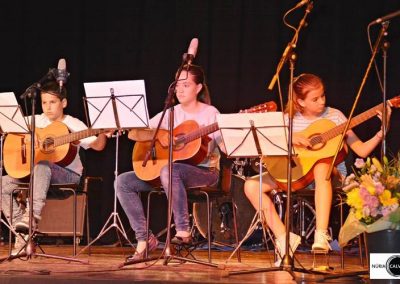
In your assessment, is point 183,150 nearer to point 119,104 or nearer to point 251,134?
point 119,104

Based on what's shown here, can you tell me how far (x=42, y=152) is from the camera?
567 centimetres

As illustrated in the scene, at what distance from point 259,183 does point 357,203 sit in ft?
4.82

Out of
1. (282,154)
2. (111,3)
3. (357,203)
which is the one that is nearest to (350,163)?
(282,154)

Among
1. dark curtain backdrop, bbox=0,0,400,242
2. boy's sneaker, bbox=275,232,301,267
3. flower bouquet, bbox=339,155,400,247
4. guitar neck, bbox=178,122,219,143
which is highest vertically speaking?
dark curtain backdrop, bbox=0,0,400,242

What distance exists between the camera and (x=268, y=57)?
701 cm

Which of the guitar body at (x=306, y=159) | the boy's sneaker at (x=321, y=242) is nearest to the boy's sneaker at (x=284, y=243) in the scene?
the boy's sneaker at (x=321, y=242)

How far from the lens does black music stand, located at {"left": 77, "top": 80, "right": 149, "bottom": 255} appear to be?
4.65 metres

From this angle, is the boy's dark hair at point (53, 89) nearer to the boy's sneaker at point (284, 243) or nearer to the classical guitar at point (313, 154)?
the classical guitar at point (313, 154)

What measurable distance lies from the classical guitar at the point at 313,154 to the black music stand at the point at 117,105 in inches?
39.9

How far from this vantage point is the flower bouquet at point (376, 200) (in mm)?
3580

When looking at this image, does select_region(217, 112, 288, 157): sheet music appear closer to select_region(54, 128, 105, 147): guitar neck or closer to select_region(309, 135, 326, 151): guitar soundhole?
select_region(309, 135, 326, 151): guitar soundhole

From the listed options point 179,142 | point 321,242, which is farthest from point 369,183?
point 179,142

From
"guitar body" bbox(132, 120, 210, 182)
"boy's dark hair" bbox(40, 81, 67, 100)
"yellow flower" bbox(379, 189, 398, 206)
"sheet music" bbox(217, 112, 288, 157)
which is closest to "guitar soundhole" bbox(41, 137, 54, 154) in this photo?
"boy's dark hair" bbox(40, 81, 67, 100)

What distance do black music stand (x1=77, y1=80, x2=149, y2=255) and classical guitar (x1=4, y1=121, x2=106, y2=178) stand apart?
0.87 meters
